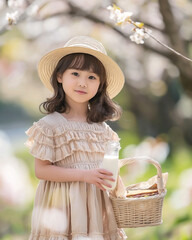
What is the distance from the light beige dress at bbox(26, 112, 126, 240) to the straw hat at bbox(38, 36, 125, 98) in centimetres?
21

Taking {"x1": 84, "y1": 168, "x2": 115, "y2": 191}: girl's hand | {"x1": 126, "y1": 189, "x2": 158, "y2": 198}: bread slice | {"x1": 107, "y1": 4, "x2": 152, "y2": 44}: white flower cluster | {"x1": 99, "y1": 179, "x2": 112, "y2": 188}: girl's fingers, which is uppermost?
{"x1": 107, "y1": 4, "x2": 152, "y2": 44}: white flower cluster

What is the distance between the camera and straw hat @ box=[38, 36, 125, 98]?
5.80 feet

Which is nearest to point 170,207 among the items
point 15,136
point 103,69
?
point 103,69

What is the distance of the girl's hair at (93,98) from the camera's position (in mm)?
1789

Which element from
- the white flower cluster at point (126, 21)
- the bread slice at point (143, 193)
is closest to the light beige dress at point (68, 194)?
the bread slice at point (143, 193)

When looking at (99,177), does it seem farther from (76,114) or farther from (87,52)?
(87,52)

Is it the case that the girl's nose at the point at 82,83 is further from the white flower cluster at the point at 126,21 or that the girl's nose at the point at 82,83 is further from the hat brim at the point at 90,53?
the white flower cluster at the point at 126,21

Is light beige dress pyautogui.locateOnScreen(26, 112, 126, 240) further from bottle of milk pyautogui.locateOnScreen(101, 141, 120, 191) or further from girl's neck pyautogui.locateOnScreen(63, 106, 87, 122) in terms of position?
bottle of milk pyautogui.locateOnScreen(101, 141, 120, 191)

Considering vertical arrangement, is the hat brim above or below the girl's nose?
above

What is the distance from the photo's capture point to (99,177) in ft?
5.32

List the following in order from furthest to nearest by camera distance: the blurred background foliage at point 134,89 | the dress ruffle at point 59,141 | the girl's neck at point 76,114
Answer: the blurred background foliage at point 134,89 < the girl's neck at point 76,114 < the dress ruffle at point 59,141

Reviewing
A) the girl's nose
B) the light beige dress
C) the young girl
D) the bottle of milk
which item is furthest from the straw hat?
the bottle of milk

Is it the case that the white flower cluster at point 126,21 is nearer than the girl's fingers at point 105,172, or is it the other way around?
the girl's fingers at point 105,172

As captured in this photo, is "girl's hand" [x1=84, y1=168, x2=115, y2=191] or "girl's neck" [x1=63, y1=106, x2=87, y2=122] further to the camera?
"girl's neck" [x1=63, y1=106, x2=87, y2=122]
